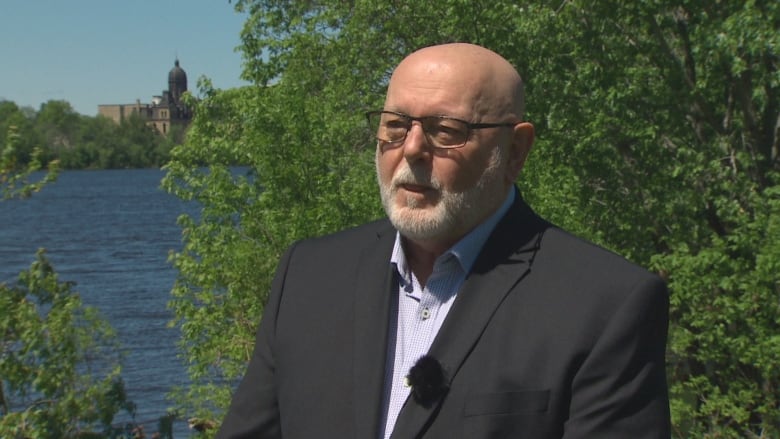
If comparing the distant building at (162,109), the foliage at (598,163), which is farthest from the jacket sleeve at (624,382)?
the distant building at (162,109)

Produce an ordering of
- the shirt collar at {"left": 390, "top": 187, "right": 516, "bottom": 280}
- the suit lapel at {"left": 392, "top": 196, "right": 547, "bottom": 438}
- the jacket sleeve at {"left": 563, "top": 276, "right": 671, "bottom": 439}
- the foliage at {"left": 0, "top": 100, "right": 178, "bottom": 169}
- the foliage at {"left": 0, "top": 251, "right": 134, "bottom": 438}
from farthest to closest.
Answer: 1. the foliage at {"left": 0, "top": 100, "right": 178, "bottom": 169}
2. the foliage at {"left": 0, "top": 251, "right": 134, "bottom": 438}
3. the shirt collar at {"left": 390, "top": 187, "right": 516, "bottom": 280}
4. the suit lapel at {"left": 392, "top": 196, "right": 547, "bottom": 438}
5. the jacket sleeve at {"left": 563, "top": 276, "right": 671, "bottom": 439}

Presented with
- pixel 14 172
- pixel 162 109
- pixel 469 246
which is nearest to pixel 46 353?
pixel 14 172

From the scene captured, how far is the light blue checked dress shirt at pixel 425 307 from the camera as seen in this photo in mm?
2471

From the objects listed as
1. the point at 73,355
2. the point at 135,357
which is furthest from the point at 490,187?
the point at 135,357

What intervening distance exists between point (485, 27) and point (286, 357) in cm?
947

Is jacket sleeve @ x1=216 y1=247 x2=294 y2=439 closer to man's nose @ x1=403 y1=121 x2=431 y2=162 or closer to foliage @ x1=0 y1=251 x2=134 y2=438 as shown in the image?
man's nose @ x1=403 y1=121 x2=431 y2=162

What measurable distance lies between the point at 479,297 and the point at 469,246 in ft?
0.40

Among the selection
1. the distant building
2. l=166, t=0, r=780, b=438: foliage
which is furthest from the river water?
the distant building

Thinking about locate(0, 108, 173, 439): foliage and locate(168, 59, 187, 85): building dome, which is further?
locate(168, 59, 187, 85): building dome

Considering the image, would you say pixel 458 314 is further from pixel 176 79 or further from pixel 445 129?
pixel 176 79

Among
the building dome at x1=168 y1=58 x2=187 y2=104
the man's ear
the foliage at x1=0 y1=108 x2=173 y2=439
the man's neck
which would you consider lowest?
the building dome at x1=168 y1=58 x2=187 y2=104

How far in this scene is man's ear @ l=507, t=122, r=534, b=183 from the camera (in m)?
2.55

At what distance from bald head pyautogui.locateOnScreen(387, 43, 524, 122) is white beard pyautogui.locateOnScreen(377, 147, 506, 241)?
0.31 ft

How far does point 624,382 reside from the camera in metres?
2.28
